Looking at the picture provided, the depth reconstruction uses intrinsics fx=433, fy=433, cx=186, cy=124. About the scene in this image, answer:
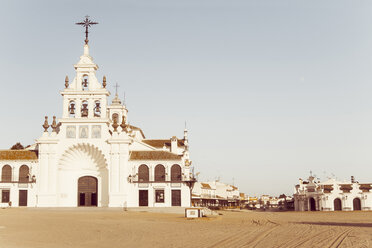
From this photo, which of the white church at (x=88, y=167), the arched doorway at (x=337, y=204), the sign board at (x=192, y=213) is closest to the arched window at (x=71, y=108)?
the white church at (x=88, y=167)

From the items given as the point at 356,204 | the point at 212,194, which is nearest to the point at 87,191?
the point at 356,204

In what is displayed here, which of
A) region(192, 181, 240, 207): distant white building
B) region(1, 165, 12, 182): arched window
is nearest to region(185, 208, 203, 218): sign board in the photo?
region(1, 165, 12, 182): arched window

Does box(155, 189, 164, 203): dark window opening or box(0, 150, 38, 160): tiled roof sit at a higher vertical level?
box(0, 150, 38, 160): tiled roof

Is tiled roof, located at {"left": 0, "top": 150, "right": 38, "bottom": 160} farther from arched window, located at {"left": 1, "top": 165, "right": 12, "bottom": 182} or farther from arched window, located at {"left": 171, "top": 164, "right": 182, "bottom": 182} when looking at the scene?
arched window, located at {"left": 171, "top": 164, "right": 182, "bottom": 182}

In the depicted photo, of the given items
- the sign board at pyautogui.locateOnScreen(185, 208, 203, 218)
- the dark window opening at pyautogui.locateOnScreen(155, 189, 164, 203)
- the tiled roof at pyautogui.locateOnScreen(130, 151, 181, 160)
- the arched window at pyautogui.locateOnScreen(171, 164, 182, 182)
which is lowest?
the sign board at pyautogui.locateOnScreen(185, 208, 203, 218)

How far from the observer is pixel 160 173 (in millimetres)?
50656

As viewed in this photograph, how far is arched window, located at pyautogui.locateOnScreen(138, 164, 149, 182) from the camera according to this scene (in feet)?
165

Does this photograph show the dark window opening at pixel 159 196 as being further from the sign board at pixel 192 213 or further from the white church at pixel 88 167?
the sign board at pixel 192 213

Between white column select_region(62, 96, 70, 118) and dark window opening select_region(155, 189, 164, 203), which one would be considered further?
white column select_region(62, 96, 70, 118)

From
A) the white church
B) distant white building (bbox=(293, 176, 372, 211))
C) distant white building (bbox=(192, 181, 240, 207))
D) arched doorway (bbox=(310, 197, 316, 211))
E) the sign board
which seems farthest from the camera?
distant white building (bbox=(192, 181, 240, 207))

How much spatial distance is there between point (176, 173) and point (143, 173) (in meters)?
3.84

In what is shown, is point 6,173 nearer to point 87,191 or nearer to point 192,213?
point 87,191

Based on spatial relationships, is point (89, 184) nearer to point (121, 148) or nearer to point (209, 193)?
point (121, 148)

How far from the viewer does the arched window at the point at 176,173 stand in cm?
5019
